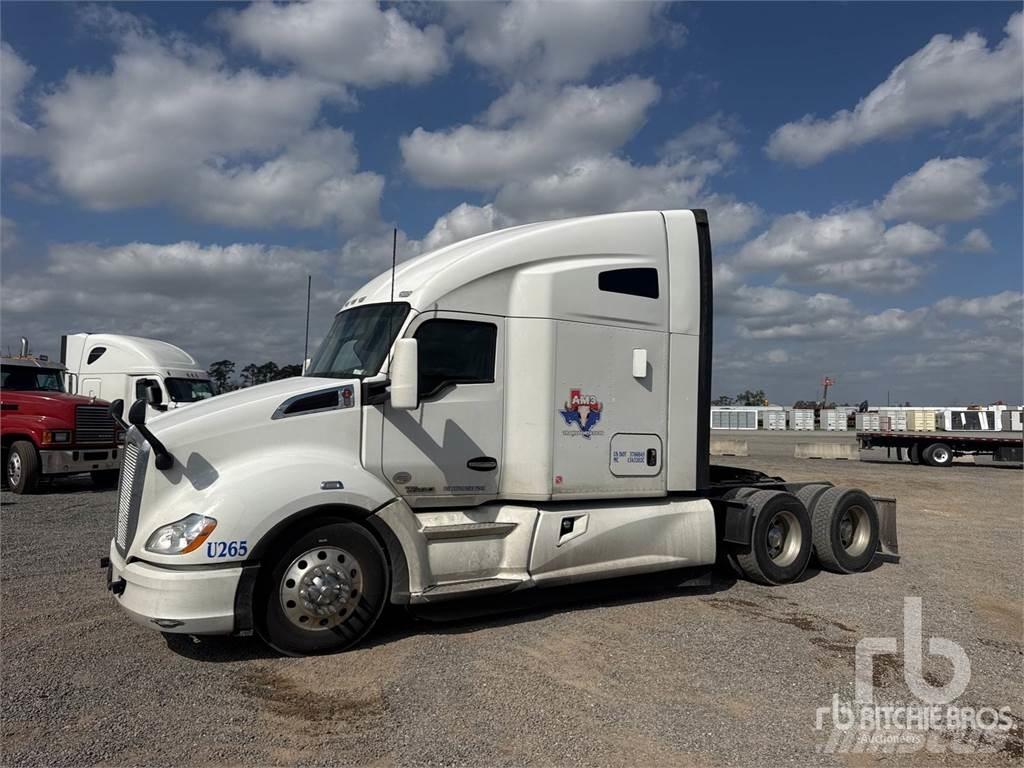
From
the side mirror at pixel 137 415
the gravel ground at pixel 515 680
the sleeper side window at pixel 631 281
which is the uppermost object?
the sleeper side window at pixel 631 281

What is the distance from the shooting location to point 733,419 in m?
57.3

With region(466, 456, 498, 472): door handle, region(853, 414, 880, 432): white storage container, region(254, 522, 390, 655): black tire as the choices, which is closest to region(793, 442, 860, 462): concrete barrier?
region(853, 414, 880, 432): white storage container

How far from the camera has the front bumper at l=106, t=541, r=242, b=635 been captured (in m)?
4.98

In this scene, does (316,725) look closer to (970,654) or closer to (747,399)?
(970,654)

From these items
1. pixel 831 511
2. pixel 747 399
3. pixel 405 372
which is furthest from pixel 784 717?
pixel 747 399

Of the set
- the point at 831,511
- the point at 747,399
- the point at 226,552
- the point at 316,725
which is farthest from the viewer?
the point at 747,399

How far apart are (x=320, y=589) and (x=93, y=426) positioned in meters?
11.0

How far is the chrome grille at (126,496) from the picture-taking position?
5.46 meters

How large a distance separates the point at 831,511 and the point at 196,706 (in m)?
6.59

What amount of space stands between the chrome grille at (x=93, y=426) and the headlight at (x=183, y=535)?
10.2m

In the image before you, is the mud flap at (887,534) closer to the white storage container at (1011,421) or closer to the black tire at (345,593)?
the black tire at (345,593)

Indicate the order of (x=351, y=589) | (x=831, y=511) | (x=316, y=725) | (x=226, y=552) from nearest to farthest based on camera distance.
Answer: (x=316, y=725) < (x=226, y=552) < (x=351, y=589) < (x=831, y=511)

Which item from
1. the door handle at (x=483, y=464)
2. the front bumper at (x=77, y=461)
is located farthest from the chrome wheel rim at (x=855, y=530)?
the front bumper at (x=77, y=461)

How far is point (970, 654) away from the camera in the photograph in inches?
225
